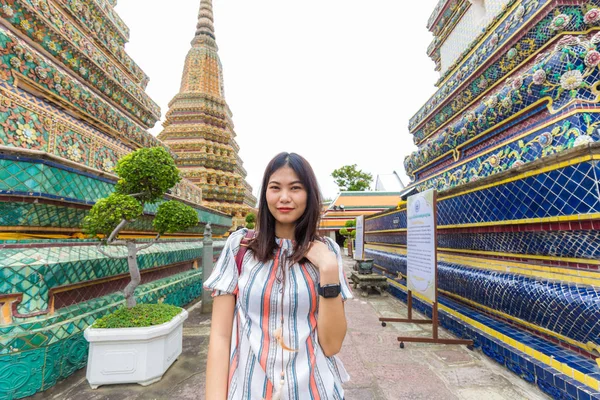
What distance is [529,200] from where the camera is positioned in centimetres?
291

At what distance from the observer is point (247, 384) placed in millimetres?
1157

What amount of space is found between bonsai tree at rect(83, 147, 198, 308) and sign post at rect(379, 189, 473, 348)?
3.07 metres

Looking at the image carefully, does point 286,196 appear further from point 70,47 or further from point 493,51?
point 493,51

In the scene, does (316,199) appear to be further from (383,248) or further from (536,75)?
(383,248)

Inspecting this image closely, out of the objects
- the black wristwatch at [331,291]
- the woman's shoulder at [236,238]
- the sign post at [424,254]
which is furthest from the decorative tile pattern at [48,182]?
the sign post at [424,254]

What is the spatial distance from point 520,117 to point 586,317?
9.02ft

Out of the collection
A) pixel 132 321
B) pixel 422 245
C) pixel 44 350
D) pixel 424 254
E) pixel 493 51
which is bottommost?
pixel 44 350

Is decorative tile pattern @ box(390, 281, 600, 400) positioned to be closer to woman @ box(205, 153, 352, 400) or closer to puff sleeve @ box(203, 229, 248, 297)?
woman @ box(205, 153, 352, 400)

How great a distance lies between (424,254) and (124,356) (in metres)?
3.59

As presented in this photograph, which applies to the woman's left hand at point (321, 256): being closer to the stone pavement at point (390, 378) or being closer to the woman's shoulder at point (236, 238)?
the woman's shoulder at point (236, 238)


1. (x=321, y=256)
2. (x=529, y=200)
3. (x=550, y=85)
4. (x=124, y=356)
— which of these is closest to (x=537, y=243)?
(x=529, y=200)

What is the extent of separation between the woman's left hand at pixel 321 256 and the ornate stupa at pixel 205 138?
11.5 metres

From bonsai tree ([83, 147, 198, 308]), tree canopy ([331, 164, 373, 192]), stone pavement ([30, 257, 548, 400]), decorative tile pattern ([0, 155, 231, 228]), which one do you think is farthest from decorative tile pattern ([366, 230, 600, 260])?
tree canopy ([331, 164, 373, 192])

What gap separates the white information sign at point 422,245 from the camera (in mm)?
3689
